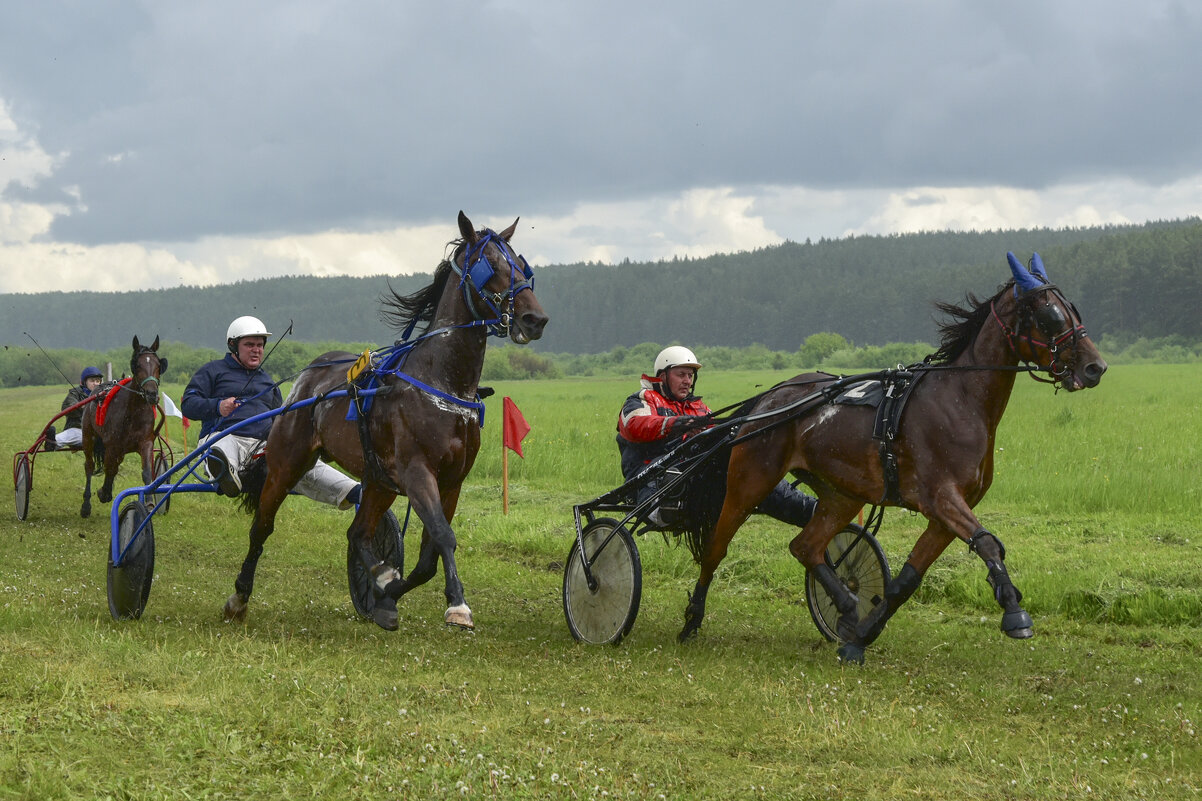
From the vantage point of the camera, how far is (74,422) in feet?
49.1

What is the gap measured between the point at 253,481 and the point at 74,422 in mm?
7989

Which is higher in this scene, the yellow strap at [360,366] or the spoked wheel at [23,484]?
the yellow strap at [360,366]

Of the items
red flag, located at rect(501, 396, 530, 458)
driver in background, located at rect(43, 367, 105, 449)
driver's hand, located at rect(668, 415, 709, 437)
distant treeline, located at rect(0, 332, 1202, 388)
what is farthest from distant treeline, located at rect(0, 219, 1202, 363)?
driver's hand, located at rect(668, 415, 709, 437)

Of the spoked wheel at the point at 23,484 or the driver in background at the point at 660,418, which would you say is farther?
the spoked wheel at the point at 23,484

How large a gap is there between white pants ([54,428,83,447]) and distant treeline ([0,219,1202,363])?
169 feet

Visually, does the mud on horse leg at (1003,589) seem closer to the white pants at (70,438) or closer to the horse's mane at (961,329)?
the horse's mane at (961,329)

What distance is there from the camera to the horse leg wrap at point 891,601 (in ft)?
20.8

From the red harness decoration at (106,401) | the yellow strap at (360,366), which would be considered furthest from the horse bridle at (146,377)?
the yellow strap at (360,366)

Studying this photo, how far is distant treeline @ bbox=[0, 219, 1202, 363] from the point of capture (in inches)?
2569

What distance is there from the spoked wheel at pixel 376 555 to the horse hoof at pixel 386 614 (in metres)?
0.78

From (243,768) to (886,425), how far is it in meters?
3.84

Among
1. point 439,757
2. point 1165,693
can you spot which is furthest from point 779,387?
point 439,757

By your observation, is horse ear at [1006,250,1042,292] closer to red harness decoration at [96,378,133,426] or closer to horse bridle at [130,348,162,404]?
horse bridle at [130,348,162,404]

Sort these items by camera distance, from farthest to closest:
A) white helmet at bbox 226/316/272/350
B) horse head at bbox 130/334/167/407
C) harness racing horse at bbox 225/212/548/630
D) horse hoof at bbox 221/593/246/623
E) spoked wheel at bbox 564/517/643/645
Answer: horse head at bbox 130/334/167/407, white helmet at bbox 226/316/272/350, horse hoof at bbox 221/593/246/623, spoked wheel at bbox 564/517/643/645, harness racing horse at bbox 225/212/548/630
